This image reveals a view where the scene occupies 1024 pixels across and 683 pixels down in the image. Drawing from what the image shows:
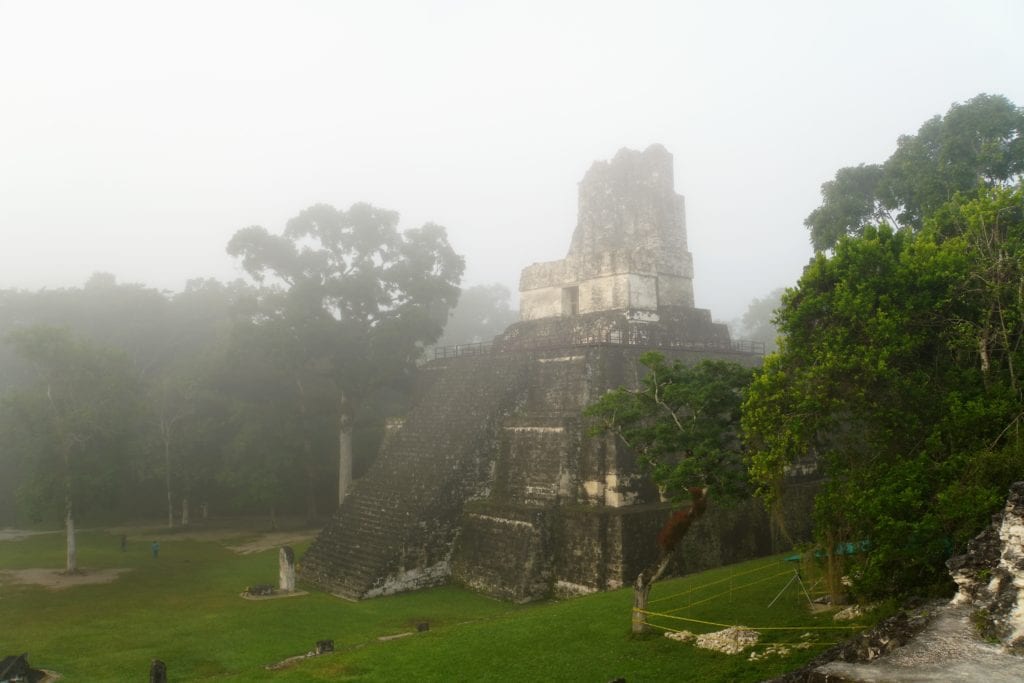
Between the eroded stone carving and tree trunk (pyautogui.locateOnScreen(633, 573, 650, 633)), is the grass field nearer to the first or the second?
tree trunk (pyautogui.locateOnScreen(633, 573, 650, 633))

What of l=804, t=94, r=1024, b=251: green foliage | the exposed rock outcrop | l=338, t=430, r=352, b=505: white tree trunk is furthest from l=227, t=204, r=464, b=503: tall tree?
the exposed rock outcrop

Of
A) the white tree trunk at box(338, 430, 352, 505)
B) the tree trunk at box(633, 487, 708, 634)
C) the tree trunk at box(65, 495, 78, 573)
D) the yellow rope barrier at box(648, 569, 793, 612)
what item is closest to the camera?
the tree trunk at box(633, 487, 708, 634)

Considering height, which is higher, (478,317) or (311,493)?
(478,317)

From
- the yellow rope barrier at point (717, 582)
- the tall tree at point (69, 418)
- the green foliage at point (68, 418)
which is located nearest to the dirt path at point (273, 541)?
the green foliage at point (68, 418)

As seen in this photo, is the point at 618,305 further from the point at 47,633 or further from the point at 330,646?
the point at 47,633

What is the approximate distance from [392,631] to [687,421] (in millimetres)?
6358

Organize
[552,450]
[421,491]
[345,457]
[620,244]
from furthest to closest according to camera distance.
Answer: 1. [345,457]
2. [620,244]
3. [421,491]
4. [552,450]

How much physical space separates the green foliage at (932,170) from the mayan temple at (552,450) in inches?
184

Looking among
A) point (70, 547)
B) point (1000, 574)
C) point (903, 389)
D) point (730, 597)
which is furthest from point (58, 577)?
point (1000, 574)

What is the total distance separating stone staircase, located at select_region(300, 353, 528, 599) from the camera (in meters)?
15.3

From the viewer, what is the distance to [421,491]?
1659 centimetres

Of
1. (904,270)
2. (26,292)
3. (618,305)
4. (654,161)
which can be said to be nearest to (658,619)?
(904,270)

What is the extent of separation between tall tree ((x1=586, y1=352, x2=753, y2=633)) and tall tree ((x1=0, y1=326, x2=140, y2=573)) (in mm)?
13920

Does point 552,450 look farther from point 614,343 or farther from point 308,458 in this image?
point 308,458
